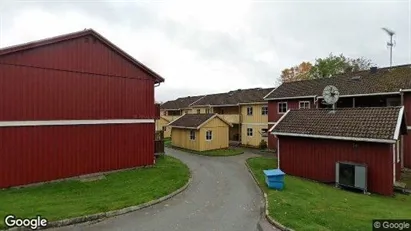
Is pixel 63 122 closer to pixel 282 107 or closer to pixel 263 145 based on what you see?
pixel 282 107

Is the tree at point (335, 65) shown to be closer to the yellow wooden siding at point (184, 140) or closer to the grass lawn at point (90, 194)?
the yellow wooden siding at point (184, 140)

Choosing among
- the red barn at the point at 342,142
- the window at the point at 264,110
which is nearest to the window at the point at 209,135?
the window at the point at 264,110

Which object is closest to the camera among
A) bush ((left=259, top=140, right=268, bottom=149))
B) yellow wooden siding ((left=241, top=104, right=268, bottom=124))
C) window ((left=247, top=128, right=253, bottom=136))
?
bush ((left=259, top=140, right=268, bottom=149))

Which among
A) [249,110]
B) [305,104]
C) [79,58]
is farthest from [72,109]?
[249,110]

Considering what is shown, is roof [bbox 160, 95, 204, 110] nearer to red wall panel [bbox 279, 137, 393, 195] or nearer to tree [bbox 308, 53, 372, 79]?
tree [bbox 308, 53, 372, 79]

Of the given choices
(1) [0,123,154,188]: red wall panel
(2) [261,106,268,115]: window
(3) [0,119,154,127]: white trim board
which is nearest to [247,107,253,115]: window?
(2) [261,106,268,115]: window

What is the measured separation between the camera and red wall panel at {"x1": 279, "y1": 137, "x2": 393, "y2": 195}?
49.1 feet

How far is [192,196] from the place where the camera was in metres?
13.4

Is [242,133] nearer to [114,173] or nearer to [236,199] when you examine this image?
[114,173]

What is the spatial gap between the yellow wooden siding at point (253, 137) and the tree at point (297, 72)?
23860mm

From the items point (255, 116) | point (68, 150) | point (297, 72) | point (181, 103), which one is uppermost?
point (297, 72)

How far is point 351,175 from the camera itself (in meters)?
15.9

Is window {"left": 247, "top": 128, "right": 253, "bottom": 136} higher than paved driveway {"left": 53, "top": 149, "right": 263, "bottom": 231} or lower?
higher

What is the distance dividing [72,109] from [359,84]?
75.8 feet
